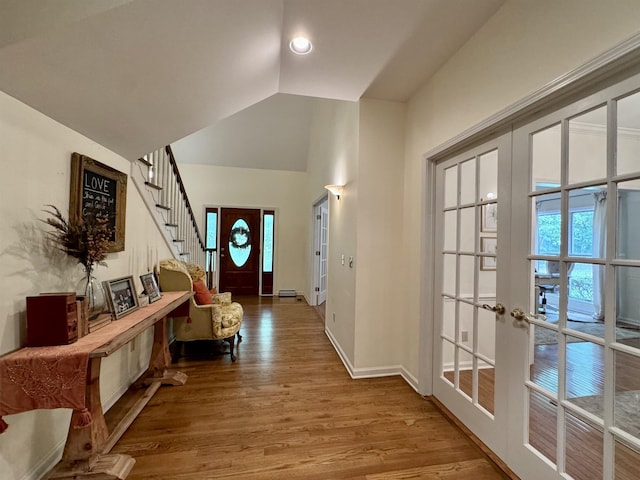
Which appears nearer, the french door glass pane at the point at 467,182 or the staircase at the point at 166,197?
the french door glass pane at the point at 467,182

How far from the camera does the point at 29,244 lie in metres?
1.42

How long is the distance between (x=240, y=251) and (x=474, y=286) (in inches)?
221

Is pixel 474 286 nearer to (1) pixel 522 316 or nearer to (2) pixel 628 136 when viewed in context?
(1) pixel 522 316

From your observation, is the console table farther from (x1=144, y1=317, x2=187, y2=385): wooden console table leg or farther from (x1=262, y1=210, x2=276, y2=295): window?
(x1=262, y1=210, x2=276, y2=295): window

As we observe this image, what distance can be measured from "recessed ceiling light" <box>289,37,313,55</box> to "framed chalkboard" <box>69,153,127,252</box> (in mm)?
1551

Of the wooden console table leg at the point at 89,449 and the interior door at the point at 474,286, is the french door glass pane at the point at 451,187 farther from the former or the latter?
the wooden console table leg at the point at 89,449

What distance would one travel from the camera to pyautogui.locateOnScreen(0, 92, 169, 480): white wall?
130 cm

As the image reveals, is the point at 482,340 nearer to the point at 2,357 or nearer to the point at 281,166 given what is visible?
the point at 2,357

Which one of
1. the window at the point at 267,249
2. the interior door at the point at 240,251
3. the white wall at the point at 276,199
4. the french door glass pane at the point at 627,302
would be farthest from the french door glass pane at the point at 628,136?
the interior door at the point at 240,251

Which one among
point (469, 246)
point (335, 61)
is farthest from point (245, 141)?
point (469, 246)

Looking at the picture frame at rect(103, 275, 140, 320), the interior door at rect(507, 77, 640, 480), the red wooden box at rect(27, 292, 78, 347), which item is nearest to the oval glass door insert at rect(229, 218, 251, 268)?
the picture frame at rect(103, 275, 140, 320)

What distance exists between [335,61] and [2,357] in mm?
2568

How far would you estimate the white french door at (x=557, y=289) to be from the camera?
115 cm

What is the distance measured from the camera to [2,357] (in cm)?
124
